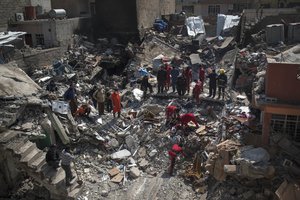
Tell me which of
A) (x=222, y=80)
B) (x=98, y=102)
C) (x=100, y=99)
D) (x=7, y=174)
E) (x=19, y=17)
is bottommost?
(x=7, y=174)

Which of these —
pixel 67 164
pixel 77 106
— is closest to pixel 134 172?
pixel 67 164

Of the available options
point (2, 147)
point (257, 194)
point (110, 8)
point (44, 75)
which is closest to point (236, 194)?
point (257, 194)

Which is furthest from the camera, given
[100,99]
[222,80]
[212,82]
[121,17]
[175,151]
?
[121,17]

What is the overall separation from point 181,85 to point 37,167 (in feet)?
25.8

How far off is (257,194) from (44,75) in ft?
43.9

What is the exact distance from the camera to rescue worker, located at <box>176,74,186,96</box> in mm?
16172

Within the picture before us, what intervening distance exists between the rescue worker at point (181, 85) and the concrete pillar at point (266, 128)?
562 cm

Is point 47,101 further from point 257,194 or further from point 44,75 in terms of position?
point 257,194

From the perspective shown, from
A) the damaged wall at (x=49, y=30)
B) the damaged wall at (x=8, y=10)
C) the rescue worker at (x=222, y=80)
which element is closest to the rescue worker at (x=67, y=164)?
the rescue worker at (x=222, y=80)

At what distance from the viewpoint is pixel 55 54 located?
21500 millimetres

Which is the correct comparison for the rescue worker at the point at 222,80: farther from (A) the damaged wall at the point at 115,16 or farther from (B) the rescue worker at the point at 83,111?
(A) the damaged wall at the point at 115,16

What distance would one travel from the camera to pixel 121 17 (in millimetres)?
26203

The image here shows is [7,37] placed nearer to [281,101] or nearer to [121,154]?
[121,154]

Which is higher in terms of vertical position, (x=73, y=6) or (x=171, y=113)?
(x=73, y=6)
